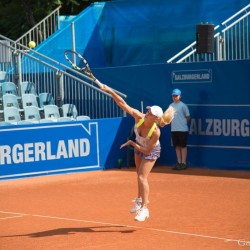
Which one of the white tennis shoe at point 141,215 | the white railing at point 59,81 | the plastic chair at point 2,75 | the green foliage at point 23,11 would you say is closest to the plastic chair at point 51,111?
the white railing at point 59,81

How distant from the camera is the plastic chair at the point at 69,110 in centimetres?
2222

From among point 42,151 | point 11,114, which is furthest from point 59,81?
point 42,151

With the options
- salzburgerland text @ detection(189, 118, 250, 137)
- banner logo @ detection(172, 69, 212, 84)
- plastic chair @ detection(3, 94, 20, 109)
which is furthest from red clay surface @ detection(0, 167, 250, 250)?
plastic chair @ detection(3, 94, 20, 109)

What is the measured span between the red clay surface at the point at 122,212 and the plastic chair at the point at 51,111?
104 inches

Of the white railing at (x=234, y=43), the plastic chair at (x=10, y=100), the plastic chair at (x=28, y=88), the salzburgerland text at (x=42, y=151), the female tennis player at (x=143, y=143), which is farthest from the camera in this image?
the plastic chair at (x=28, y=88)

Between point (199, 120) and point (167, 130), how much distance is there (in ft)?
3.69

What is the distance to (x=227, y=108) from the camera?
19953mm

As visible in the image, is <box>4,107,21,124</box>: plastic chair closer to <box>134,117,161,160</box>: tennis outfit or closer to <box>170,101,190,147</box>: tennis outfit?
<box>170,101,190,147</box>: tennis outfit

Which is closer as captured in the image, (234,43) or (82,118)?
(82,118)

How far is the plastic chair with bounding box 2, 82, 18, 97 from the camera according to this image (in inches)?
888

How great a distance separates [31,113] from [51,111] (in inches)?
24.4

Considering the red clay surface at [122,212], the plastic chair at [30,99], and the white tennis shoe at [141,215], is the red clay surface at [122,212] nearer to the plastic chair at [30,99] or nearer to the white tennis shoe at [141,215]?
the white tennis shoe at [141,215]

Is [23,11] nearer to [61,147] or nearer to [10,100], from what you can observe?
[10,100]

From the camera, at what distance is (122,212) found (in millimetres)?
13484
